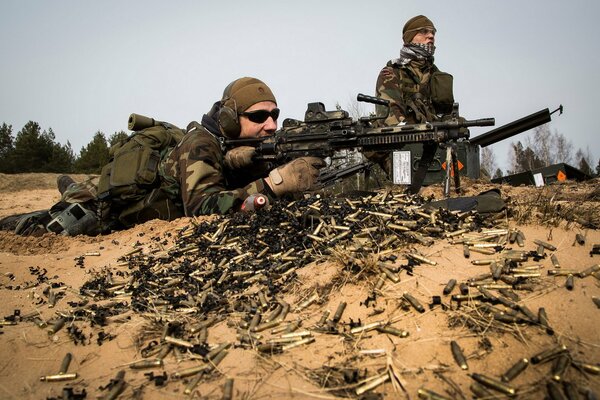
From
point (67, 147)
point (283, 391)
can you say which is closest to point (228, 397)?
point (283, 391)

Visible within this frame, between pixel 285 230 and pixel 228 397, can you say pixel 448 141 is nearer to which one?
pixel 285 230

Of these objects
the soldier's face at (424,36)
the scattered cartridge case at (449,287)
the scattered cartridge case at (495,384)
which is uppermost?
the soldier's face at (424,36)

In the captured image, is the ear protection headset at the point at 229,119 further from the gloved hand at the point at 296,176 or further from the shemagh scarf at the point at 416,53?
the shemagh scarf at the point at 416,53

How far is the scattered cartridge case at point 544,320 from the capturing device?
2.61 m

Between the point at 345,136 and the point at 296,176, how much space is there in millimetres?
842

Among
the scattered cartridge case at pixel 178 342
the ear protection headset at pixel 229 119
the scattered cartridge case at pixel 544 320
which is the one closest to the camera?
the scattered cartridge case at pixel 544 320

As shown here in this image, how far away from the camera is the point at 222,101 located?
6.99 meters

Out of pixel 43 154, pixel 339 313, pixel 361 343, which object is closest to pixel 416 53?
pixel 339 313

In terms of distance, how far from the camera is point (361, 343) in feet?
9.23

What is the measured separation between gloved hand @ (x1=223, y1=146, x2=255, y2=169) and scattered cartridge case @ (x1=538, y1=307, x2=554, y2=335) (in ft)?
14.6

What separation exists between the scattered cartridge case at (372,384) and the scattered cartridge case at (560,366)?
0.82 m

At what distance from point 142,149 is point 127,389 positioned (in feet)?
15.5

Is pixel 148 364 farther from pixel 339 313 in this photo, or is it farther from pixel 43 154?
pixel 43 154

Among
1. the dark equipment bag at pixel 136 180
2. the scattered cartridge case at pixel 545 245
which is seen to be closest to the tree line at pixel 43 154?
the dark equipment bag at pixel 136 180
